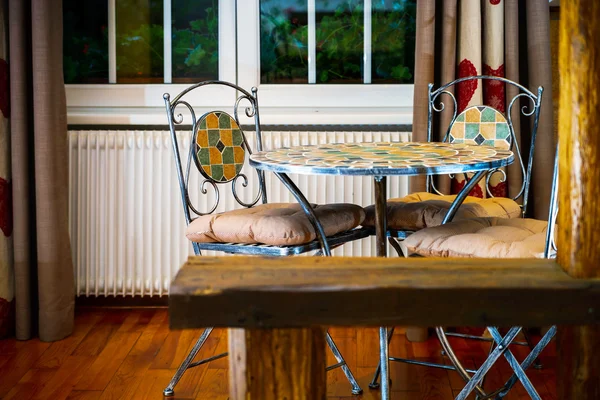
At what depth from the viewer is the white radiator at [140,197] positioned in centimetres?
318

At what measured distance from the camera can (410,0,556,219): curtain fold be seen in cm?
299

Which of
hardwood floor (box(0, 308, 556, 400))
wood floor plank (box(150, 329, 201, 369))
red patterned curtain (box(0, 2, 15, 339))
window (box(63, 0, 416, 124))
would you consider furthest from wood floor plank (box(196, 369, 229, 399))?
window (box(63, 0, 416, 124))

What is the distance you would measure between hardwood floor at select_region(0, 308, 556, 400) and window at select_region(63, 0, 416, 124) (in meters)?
0.87

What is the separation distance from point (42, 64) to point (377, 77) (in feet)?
4.38

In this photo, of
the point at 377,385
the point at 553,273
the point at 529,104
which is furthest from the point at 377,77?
the point at 553,273

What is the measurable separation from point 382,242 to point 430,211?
0.83 feet

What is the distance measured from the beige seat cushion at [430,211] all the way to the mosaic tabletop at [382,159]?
0.18 metres

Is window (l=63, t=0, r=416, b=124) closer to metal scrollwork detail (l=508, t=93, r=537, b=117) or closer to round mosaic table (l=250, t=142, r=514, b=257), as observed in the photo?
metal scrollwork detail (l=508, t=93, r=537, b=117)

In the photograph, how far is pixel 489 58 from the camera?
3.05m

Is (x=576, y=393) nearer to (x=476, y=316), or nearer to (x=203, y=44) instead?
(x=476, y=316)

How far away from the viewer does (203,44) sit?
336 centimetres

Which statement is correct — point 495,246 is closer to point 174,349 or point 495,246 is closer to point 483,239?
point 483,239

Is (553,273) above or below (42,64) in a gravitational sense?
below

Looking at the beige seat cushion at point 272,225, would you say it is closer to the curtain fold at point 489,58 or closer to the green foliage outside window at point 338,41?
the curtain fold at point 489,58
